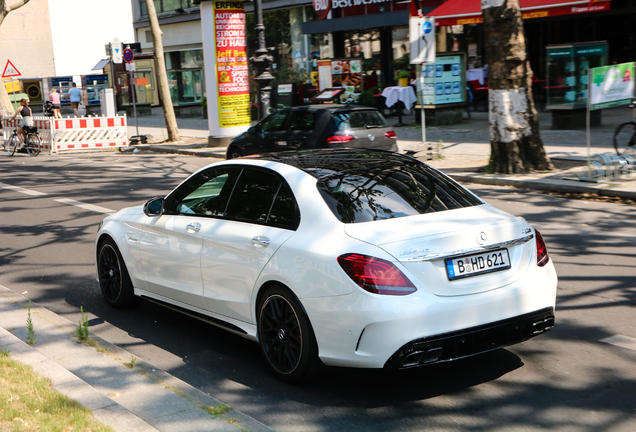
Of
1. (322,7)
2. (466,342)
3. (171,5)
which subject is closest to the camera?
(466,342)

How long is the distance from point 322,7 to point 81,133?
11822 mm

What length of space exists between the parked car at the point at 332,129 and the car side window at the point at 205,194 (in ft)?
26.0

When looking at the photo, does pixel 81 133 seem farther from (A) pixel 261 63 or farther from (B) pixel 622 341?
(B) pixel 622 341

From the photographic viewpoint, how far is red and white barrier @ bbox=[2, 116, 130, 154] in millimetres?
23578

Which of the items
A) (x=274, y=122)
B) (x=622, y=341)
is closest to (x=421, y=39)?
(x=274, y=122)

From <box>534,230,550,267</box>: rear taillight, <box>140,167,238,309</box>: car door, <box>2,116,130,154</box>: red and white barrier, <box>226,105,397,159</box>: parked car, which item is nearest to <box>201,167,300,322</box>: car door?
<box>140,167,238,309</box>: car door

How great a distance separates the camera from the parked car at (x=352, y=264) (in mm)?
4016

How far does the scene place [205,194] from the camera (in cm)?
559

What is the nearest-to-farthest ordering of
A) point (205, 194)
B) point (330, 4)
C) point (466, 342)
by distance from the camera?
1. point (466, 342)
2. point (205, 194)
3. point (330, 4)

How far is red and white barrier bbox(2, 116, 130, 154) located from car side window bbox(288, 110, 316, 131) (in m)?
11.5

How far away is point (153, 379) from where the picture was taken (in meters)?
4.48

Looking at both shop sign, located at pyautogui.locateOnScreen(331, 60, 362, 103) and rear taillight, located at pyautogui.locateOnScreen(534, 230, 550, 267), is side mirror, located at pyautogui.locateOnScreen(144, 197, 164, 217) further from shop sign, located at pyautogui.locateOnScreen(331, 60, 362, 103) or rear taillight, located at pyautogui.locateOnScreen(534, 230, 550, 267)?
Answer: shop sign, located at pyautogui.locateOnScreen(331, 60, 362, 103)

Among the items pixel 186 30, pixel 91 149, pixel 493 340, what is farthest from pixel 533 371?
pixel 186 30

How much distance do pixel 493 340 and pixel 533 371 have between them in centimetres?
59
